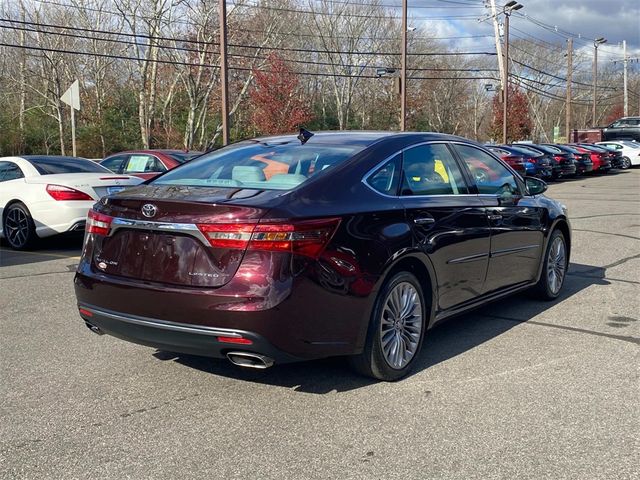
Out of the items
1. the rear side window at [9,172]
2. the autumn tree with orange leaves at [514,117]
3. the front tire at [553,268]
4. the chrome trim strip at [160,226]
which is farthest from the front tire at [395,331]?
the autumn tree with orange leaves at [514,117]

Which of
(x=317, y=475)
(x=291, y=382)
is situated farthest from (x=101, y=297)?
(x=317, y=475)

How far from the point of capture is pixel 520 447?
3.40 meters

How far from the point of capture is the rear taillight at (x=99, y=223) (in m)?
4.13

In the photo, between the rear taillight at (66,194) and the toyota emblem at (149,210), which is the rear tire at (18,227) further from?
the toyota emblem at (149,210)

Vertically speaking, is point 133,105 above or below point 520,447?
above

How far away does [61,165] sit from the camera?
9.98 metres

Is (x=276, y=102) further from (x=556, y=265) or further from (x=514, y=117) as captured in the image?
(x=556, y=265)

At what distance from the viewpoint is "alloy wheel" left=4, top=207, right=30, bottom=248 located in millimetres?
9461

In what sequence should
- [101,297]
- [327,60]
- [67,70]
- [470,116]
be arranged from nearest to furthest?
[101,297] → [67,70] → [327,60] → [470,116]

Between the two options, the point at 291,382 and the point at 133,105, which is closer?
the point at 291,382

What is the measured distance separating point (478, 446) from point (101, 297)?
2363 millimetres

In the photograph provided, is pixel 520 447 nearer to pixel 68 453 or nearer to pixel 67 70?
pixel 68 453

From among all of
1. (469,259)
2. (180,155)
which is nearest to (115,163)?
(180,155)

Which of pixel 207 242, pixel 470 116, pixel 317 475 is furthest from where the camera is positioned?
pixel 470 116
